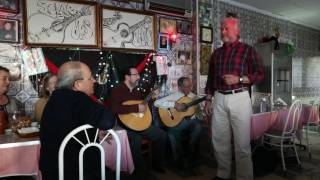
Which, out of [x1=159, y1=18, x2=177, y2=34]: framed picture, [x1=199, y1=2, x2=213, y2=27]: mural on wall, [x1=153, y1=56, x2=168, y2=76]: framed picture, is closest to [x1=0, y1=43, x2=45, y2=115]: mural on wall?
[x1=153, y1=56, x2=168, y2=76]: framed picture

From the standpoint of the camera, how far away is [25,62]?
9.17ft

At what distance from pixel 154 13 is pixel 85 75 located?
2406 millimetres

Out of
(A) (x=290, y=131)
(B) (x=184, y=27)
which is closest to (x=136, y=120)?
(A) (x=290, y=131)

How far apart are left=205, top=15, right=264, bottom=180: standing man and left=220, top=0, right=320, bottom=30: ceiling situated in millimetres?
2442

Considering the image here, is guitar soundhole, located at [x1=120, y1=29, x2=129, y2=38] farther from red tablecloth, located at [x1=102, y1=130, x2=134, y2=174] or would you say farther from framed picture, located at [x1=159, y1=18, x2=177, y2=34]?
red tablecloth, located at [x1=102, y1=130, x2=134, y2=174]

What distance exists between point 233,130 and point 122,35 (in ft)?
5.92

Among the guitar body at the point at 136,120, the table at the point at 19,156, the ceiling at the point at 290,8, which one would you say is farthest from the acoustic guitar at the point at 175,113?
the ceiling at the point at 290,8

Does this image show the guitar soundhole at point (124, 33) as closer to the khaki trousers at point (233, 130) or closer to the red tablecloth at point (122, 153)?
the khaki trousers at point (233, 130)

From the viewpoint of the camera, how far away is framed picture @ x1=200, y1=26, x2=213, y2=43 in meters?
4.17

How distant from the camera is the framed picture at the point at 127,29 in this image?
328cm

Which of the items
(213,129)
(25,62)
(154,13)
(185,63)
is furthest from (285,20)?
(25,62)

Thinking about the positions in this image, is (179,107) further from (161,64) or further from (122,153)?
(122,153)

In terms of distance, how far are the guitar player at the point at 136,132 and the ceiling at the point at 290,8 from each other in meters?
2.54

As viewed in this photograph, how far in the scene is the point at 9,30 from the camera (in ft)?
8.83
